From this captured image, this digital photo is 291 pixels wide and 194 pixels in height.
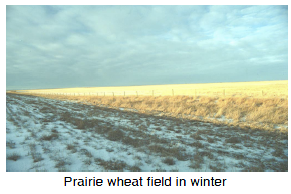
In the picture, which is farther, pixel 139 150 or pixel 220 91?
pixel 220 91

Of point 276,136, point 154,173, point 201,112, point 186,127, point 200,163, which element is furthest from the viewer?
point 201,112

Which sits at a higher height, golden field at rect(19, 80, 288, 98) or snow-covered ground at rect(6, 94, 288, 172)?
golden field at rect(19, 80, 288, 98)

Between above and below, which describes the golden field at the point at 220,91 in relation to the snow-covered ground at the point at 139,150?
above

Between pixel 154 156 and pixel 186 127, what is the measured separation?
4.06m

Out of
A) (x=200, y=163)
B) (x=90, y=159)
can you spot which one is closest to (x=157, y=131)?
(x=200, y=163)

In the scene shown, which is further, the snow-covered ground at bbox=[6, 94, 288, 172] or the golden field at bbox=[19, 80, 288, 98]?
the golden field at bbox=[19, 80, 288, 98]

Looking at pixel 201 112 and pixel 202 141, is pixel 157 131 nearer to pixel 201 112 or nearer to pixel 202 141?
pixel 202 141

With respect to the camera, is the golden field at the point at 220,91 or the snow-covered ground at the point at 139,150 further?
the golden field at the point at 220,91

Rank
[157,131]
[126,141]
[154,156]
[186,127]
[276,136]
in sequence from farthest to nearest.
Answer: [186,127] → [157,131] → [276,136] → [126,141] → [154,156]

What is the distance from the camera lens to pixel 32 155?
4.53 m

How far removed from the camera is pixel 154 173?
3912 mm

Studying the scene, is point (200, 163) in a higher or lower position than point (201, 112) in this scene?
lower

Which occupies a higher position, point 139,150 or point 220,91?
point 220,91

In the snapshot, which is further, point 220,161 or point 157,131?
point 157,131
